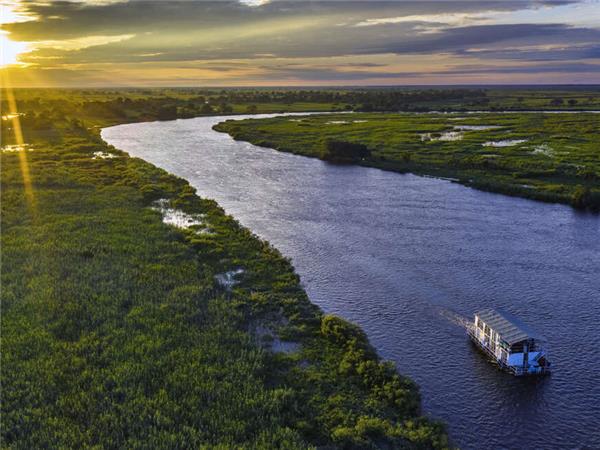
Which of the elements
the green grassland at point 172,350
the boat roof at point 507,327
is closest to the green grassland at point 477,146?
the boat roof at point 507,327

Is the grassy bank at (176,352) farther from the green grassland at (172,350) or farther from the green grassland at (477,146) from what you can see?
the green grassland at (477,146)

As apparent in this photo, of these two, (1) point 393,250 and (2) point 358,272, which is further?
(1) point 393,250

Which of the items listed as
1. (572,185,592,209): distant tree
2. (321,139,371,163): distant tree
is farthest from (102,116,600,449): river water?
(321,139,371,163): distant tree

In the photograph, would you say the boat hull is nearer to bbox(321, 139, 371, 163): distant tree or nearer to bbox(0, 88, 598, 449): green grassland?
bbox(0, 88, 598, 449): green grassland

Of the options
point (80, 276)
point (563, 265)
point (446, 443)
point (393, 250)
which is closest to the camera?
point (446, 443)

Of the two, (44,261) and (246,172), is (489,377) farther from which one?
(246,172)

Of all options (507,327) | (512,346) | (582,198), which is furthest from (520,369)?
(582,198)

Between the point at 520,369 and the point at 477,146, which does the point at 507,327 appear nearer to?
the point at 520,369

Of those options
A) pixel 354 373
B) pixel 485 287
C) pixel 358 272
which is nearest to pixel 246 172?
pixel 358 272
